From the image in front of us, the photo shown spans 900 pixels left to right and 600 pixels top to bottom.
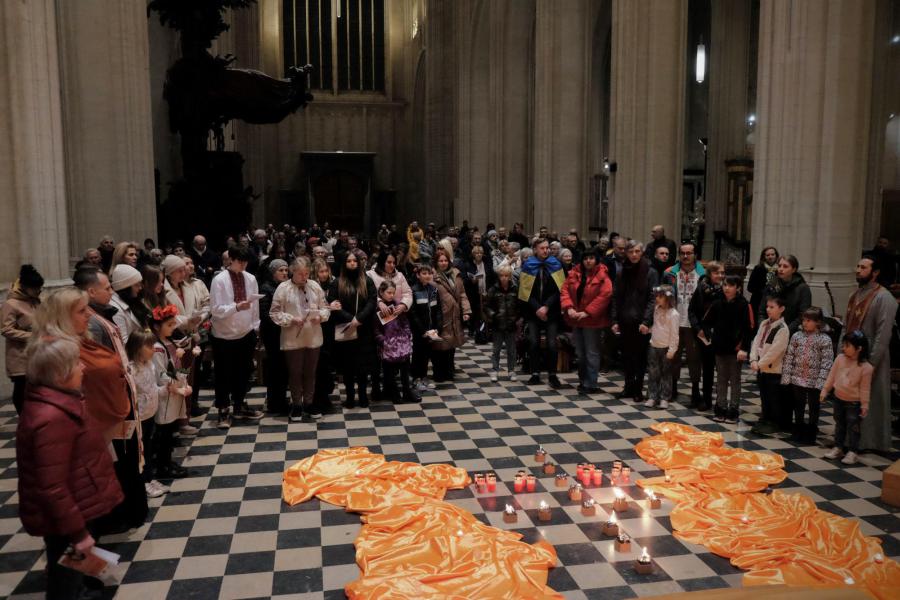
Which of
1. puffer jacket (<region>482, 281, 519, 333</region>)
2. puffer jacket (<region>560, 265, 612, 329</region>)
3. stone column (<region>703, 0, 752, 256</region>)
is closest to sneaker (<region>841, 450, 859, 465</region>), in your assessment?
puffer jacket (<region>560, 265, 612, 329</region>)

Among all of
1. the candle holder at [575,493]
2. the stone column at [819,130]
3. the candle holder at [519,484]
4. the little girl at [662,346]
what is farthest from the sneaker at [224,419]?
the stone column at [819,130]

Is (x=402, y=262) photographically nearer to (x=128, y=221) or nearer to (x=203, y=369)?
(x=203, y=369)

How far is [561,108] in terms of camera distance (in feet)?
61.9

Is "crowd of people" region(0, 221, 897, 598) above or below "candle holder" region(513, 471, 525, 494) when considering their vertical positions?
above

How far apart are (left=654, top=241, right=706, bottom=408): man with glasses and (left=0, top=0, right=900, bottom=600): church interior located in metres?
0.06

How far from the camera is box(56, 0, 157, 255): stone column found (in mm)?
13258

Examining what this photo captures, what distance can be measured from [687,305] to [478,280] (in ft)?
15.2

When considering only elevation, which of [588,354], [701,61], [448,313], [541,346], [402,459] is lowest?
[402,459]

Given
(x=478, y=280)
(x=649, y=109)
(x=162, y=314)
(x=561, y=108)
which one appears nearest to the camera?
(x=162, y=314)

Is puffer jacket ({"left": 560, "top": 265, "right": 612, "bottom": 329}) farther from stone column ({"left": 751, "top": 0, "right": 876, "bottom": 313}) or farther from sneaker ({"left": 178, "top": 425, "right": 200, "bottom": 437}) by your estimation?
sneaker ({"left": 178, "top": 425, "right": 200, "bottom": 437})

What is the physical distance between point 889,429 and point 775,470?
4.49 feet

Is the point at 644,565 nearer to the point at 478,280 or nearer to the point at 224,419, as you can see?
the point at 224,419

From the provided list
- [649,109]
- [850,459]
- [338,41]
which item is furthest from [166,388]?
[338,41]

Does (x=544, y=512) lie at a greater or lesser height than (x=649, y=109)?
lesser
